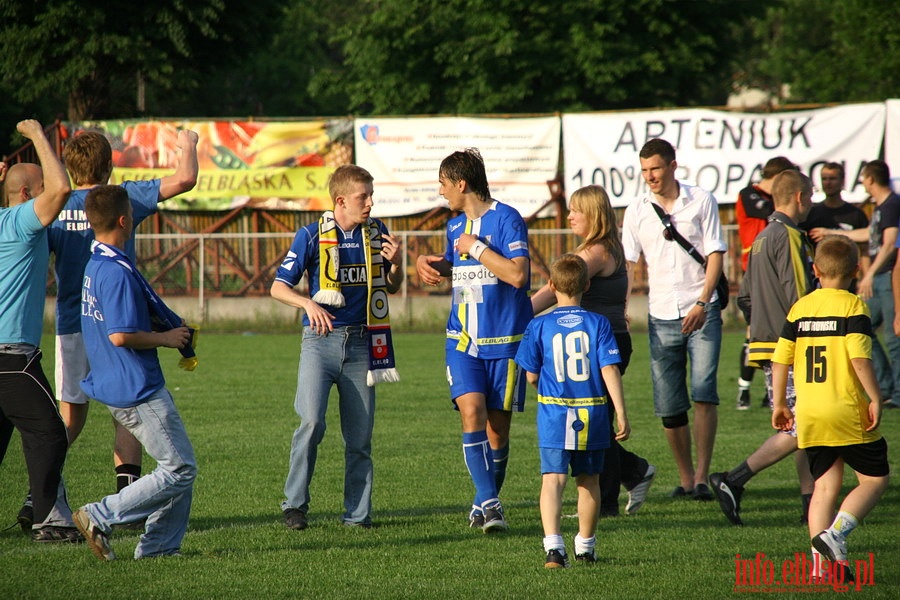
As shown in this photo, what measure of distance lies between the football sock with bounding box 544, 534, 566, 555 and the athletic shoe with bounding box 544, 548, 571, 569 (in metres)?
0.01

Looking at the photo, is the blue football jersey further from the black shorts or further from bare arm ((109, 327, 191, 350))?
the black shorts

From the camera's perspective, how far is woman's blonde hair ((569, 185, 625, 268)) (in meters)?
7.11

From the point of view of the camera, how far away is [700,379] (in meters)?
7.91

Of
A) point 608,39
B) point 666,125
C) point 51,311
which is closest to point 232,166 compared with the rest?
point 51,311

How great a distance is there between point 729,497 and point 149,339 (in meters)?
3.60

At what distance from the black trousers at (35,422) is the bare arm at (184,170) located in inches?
45.7

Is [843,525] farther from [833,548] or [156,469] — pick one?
[156,469]

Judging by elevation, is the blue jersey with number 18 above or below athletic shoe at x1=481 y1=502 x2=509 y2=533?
above

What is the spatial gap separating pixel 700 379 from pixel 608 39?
77.1 ft

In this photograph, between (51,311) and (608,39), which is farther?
(608,39)

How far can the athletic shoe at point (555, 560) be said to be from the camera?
19.1 ft

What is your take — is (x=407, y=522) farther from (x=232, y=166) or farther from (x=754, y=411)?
(x=232, y=166)

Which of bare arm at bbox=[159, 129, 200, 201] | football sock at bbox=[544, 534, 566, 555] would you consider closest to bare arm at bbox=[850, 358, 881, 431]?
football sock at bbox=[544, 534, 566, 555]

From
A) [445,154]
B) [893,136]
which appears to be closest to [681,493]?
[445,154]
